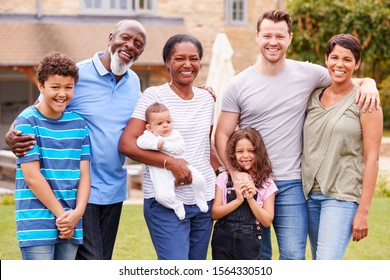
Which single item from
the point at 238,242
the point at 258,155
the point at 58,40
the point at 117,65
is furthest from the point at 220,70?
the point at 238,242

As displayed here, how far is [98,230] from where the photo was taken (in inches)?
175

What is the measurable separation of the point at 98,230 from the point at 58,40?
14692 millimetres

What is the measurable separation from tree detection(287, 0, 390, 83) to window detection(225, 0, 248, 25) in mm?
1879

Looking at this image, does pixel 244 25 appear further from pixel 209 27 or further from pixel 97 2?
pixel 97 2

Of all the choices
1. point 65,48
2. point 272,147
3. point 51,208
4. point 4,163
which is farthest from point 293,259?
point 65,48

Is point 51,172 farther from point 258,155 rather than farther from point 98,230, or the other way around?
point 258,155

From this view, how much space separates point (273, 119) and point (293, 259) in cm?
86

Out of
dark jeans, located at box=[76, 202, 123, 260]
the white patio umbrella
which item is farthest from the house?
dark jeans, located at box=[76, 202, 123, 260]

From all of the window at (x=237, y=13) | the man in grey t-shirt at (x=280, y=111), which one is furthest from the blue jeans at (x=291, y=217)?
the window at (x=237, y=13)

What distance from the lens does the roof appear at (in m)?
17.7

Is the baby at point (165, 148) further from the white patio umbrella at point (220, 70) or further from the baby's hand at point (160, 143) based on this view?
the white patio umbrella at point (220, 70)

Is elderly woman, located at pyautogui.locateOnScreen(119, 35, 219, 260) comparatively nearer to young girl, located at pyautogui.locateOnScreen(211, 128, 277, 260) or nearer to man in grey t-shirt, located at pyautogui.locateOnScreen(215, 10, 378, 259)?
young girl, located at pyautogui.locateOnScreen(211, 128, 277, 260)

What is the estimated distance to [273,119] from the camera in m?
4.46

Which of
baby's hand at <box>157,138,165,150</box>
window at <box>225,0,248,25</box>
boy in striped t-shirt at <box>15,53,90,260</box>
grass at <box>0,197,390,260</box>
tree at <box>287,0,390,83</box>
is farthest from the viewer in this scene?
window at <box>225,0,248,25</box>
